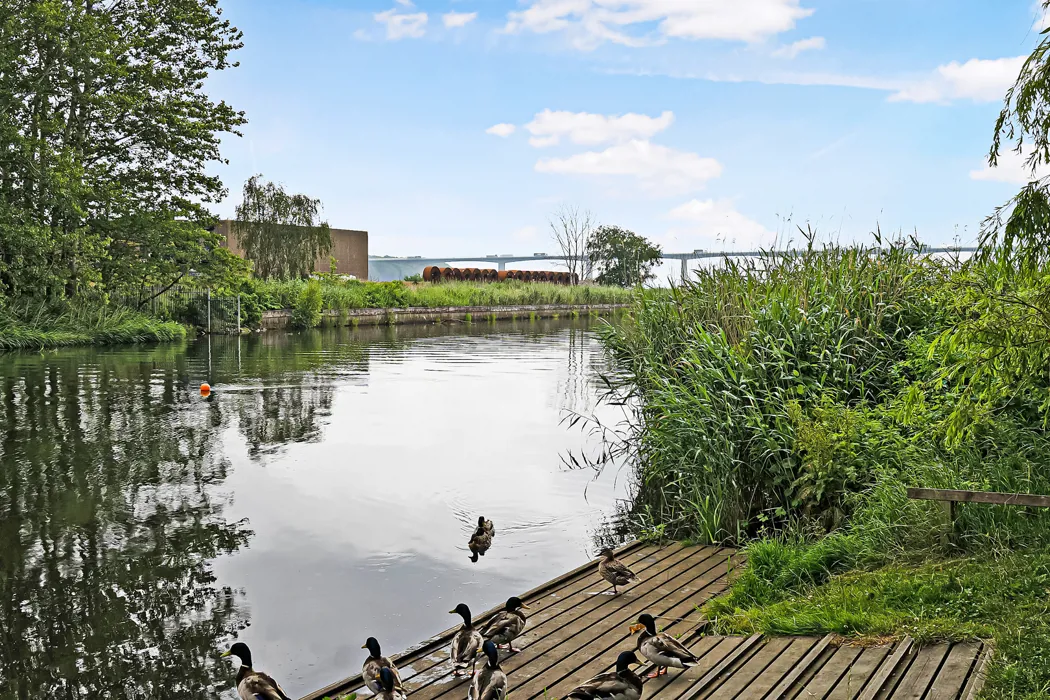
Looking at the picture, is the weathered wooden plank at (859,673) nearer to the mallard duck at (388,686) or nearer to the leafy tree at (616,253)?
the mallard duck at (388,686)

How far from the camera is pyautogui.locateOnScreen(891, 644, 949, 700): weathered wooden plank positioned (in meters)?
4.17

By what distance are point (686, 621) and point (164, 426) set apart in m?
10.6

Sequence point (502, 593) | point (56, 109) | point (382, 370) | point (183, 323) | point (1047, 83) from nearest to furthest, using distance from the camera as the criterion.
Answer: point (1047, 83) < point (502, 593) < point (382, 370) < point (56, 109) < point (183, 323)

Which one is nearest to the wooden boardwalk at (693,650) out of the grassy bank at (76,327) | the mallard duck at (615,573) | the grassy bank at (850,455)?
the mallard duck at (615,573)

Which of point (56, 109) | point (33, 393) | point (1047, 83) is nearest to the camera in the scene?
point (1047, 83)

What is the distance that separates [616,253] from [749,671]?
67683 millimetres

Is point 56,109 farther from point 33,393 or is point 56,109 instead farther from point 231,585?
point 231,585

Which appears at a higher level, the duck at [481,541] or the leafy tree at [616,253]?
the leafy tree at [616,253]

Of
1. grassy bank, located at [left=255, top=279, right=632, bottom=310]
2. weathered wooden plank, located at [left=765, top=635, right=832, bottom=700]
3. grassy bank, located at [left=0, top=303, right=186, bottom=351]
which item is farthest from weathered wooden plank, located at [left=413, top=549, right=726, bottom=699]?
grassy bank, located at [left=255, top=279, right=632, bottom=310]

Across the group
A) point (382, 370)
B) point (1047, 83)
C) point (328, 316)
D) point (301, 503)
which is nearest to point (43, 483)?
point (301, 503)

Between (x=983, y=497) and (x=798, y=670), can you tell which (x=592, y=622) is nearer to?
(x=798, y=670)

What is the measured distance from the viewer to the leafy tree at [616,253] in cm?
7069

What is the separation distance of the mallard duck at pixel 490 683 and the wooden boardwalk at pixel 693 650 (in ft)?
0.70

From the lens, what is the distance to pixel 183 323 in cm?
3419
